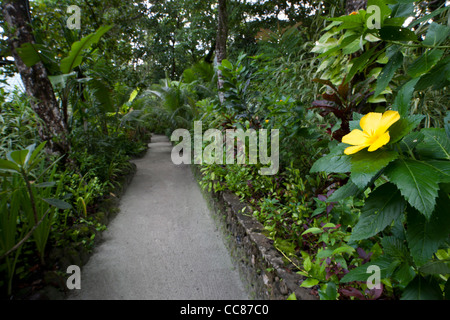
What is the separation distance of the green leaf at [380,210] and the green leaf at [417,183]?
0.22ft

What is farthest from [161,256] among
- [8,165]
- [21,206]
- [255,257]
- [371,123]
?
[371,123]

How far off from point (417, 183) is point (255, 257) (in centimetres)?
159

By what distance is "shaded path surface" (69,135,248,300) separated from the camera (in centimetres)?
203

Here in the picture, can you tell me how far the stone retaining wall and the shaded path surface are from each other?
152 millimetres

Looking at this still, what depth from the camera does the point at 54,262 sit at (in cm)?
204

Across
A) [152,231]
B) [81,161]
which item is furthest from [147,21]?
[152,231]

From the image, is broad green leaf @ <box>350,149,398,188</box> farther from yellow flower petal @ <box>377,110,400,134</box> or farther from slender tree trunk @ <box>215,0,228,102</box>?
slender tree trunk @ <box>215,0,228,102</box>

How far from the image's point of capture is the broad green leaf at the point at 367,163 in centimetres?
51

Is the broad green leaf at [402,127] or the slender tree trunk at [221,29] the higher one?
the slender tree trunk at [221,29]

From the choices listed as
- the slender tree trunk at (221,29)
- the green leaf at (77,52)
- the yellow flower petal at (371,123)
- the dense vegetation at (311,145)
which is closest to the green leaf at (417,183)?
the dense vegetation at (311,145)

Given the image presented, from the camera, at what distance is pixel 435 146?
23.9 inches

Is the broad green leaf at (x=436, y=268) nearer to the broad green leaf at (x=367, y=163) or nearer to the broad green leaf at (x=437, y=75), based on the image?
the broad green leaf at (x=367, y=163)

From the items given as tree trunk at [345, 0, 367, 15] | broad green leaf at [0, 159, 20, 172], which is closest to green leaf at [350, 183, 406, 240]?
tree trunk at [345, 0, 367, 15]
